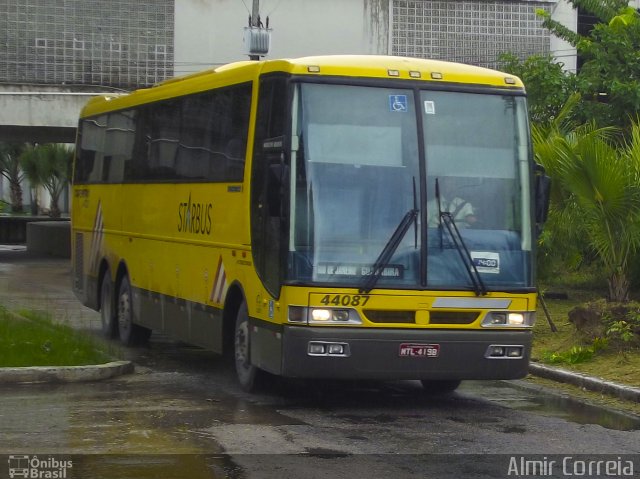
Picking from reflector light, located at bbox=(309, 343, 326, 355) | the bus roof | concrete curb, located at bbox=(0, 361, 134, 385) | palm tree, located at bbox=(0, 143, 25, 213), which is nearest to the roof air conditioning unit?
the bus roof

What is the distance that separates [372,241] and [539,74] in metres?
12.5

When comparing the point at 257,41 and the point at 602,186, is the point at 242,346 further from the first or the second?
the point at 257,41

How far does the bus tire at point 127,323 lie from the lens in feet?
53.8

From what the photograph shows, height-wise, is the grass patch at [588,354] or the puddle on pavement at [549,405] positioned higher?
the grass patch at [588,354]

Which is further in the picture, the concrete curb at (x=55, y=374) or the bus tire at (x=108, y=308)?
the bus tire at (x=108, y=308)

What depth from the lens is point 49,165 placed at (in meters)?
54.3

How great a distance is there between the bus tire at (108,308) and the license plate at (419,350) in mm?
7032

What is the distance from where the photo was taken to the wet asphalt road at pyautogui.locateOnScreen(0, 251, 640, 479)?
8.65 metres

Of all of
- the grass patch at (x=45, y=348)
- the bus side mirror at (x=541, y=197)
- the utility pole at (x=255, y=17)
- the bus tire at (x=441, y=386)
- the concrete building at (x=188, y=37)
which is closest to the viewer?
the bus side mirror at (x=541, y=197)

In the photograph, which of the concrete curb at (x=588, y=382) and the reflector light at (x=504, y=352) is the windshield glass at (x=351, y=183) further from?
the concrete curb at (x=588, y=382)

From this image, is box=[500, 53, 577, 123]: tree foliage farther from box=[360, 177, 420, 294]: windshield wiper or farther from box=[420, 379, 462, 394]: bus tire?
box=[360, 177, 420, 294]: windshield wiper

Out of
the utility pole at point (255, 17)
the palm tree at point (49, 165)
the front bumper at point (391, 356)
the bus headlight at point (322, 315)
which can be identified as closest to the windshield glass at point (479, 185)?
the front bumper at point (391, 356)

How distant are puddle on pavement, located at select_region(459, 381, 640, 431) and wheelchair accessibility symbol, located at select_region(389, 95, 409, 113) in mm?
2964

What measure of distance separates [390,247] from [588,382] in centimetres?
329
